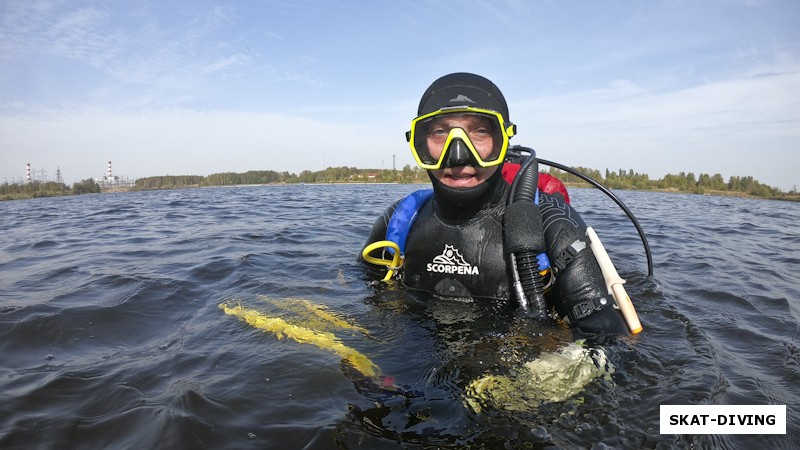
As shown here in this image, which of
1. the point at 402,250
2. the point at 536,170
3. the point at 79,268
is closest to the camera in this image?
the point at 536,170

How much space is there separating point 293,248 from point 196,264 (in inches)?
61.0

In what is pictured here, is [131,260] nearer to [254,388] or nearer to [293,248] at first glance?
[293,248]

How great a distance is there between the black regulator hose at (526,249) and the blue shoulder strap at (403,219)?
44.8 inches

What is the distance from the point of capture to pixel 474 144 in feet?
10.2

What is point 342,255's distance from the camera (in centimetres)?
609

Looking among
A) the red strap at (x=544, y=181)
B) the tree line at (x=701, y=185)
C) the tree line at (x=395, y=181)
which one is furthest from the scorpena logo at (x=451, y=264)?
the tree line at (x=701, y=185)

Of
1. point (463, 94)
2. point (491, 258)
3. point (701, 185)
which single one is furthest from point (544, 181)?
point (701, 185)

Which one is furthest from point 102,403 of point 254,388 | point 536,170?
point 536,170

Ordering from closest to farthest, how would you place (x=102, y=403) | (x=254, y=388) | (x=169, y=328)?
(x=102, y=403), (x=254, y=388), (x=169, y=328)

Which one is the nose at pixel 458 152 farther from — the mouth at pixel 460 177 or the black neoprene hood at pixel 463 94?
the black neoprene hood at pixel 463 94

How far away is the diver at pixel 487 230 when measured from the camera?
105 inches

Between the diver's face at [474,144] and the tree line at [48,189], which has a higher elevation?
the diver's face at [474,144]

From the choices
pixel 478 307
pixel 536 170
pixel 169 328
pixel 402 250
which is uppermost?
pixel 536 170

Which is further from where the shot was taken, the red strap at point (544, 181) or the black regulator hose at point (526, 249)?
the red strap at point (544, 181)
